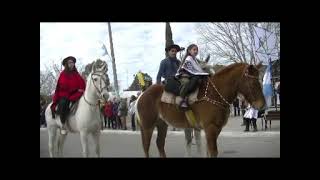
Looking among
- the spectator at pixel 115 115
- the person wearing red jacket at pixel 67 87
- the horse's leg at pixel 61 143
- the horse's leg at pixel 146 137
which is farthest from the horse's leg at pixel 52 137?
the horse's leg at pixel 146 137

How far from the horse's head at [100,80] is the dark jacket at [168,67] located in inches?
47.6

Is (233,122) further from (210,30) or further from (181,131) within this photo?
(210,30)

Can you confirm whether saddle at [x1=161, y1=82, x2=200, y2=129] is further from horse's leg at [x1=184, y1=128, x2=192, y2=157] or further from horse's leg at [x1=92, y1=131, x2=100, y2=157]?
horse's leg at [x1=92, y1=131, x2=100, y2=157]

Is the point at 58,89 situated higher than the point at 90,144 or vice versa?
the point at 58,89

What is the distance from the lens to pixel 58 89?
8812mm

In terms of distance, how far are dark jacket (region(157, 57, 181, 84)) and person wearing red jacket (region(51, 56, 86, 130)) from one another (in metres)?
1.37

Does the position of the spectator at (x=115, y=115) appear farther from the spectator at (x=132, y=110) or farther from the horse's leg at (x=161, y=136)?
the horse's leg at (x=161, y=136)

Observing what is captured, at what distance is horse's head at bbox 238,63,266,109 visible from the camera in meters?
7.69

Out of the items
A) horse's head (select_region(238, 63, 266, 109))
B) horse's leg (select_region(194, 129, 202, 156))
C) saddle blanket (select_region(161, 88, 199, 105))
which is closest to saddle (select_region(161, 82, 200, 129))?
saddle blanket (select_region(161, 88, 199, 105))

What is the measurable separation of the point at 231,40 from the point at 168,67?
2.02 metres

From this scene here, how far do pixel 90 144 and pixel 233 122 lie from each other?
9.49 feet

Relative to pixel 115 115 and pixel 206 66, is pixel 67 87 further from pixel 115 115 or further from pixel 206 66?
pixel 206 66

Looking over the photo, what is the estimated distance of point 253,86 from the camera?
303 inches
